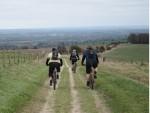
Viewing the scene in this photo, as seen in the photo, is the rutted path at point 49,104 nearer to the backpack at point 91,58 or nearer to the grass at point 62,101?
the grass at point 62,101

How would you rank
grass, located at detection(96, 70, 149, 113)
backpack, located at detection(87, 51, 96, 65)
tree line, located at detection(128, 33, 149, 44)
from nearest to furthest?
1. grass, located at detection(96, 70, 149, 113)
2. backpack, located at detection(87, 51, 96, 65)
3. tree line, located at detection(128, 33, 149, 44)

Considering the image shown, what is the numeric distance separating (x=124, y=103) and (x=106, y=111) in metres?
1.20

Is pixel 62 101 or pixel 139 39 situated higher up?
pixel 62 101

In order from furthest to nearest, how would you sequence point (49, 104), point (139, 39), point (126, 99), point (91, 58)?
point (139, 39) → point (91, 58) → point (126, 99) → point (49, 104)

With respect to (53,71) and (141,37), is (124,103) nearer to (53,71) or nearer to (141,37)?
(53,71)

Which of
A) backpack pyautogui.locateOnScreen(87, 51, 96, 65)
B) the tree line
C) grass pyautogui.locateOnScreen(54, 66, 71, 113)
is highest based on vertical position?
backpack pyautogui.locateOnScreen(87, 51, 96, 65)

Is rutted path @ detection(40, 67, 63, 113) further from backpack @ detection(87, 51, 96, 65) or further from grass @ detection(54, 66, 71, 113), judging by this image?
backpack @ detection(87, 51, 96, 65)

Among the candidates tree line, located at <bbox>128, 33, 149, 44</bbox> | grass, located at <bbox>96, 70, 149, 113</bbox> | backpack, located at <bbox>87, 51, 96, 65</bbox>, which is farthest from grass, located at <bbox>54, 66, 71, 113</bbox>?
tree line, located at <bbox>128, 33, 149, 44</bbox>

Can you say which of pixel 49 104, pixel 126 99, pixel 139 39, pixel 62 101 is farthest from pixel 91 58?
pixel 139 39

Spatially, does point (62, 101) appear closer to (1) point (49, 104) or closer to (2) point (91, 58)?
(1) point (49, 104)

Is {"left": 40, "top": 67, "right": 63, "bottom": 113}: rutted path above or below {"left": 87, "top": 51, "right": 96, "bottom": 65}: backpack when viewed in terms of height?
below

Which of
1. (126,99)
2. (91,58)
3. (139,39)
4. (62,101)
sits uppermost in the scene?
(91,58)

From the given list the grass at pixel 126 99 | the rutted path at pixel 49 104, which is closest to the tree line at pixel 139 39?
the grass at pixel 126 99

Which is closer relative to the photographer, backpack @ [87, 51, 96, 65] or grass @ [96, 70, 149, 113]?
grass @ [96, 70, 149, 113]
